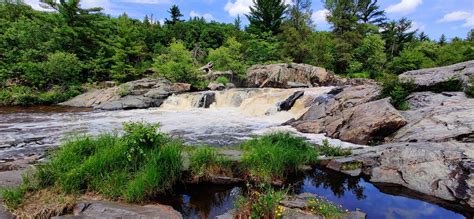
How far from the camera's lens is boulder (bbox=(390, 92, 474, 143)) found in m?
8.12

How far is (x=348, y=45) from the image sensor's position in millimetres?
33812

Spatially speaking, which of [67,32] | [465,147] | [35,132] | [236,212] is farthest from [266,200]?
[67,32]

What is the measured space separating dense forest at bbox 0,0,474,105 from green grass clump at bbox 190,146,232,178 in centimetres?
1515

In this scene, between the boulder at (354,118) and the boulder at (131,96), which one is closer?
the boulder at (354,118)

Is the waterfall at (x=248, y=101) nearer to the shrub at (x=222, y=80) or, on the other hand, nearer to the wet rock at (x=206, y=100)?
the wet rock at (x=206, y=100)

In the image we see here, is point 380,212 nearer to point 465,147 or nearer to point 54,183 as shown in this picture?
point 465,147

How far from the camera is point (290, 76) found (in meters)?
26.6

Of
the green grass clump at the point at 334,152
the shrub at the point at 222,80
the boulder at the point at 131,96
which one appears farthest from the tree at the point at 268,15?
the green grass clump at the point at 334,152

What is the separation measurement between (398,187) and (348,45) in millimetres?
29945

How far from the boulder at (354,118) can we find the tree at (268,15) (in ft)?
90.6

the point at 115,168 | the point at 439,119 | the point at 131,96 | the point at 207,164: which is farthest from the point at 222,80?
the point at 115,168

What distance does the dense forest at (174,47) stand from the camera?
82.9 feet

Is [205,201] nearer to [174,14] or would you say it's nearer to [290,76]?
[290,76]

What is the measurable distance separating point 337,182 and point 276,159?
4.95 ft
